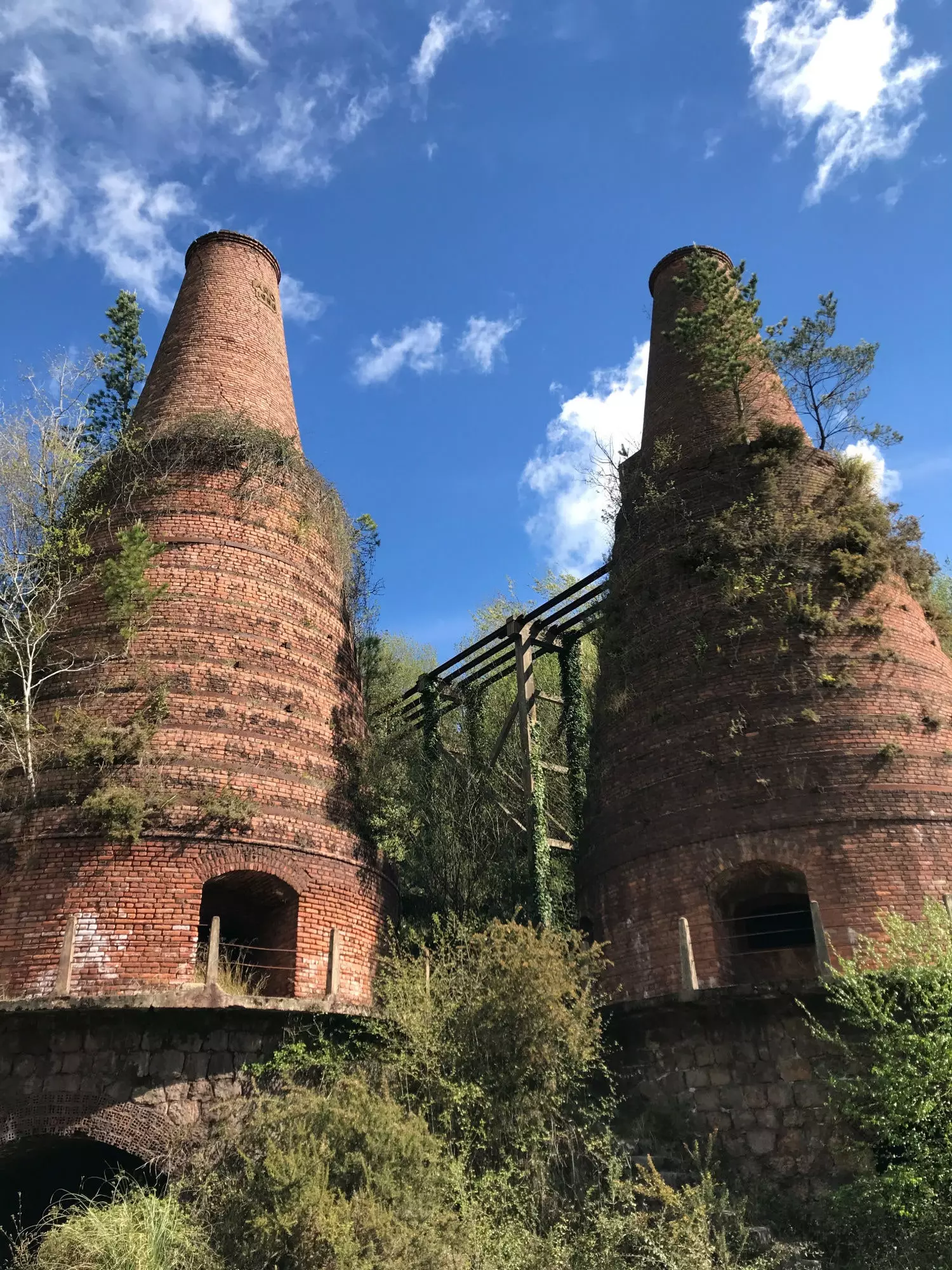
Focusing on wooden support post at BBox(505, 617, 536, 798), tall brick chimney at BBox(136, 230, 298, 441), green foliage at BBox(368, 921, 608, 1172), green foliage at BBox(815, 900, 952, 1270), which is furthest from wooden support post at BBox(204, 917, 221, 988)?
tall brick chimney at BBox(136, 230, 298, 441)

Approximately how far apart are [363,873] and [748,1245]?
597 cm

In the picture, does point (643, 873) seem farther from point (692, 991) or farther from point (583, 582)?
point (583, 582)

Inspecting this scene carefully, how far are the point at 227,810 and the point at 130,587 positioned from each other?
10.7 ft

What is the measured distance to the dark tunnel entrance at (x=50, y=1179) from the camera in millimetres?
9906

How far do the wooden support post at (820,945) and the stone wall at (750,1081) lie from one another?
24cm

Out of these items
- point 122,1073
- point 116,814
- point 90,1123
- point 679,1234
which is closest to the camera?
point 679,1234

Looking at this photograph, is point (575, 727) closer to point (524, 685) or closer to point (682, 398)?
point (524, 685)

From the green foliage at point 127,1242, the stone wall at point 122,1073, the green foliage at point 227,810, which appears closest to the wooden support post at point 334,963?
the stone wall at point 122,1073

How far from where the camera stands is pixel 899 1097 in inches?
302

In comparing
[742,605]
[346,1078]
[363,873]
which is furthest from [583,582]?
[346,1078]

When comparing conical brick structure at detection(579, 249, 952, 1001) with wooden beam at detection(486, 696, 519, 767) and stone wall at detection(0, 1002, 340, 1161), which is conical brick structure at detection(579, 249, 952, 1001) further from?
stone wall at detection(0, 1002, 340, 1161)

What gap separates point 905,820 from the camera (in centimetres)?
1040

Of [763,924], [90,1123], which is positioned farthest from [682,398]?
[90,1123]

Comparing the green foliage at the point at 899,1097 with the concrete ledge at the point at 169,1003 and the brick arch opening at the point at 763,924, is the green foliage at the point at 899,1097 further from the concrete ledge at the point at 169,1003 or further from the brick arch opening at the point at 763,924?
the concrete ledge at the point at 169,1003
